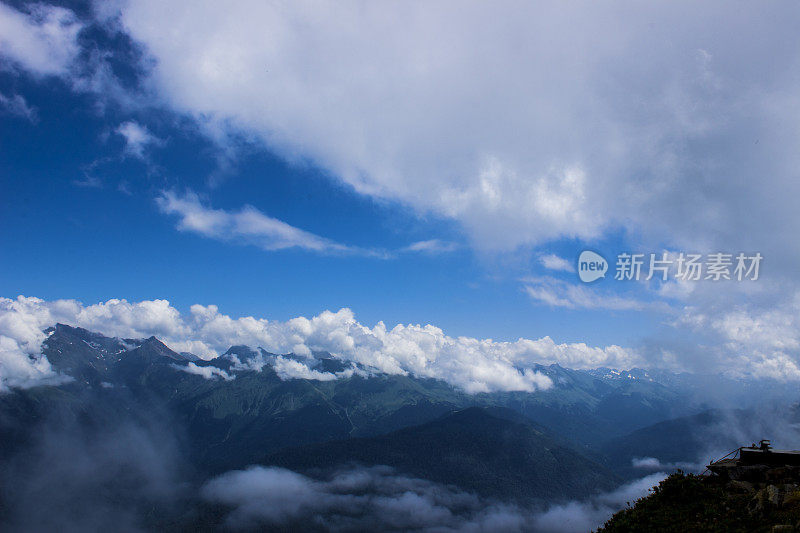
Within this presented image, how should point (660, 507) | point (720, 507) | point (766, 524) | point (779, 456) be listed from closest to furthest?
point (766, 524) → point (720, 507) → point (660, 507) → point (779, 456)

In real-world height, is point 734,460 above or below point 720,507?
above

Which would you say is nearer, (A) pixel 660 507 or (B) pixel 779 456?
(A) pixel 660 507

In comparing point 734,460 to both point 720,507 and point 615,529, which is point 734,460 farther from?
point 615,529

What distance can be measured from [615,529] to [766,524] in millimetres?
7038

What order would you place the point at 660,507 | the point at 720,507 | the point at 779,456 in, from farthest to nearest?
the point at 779,456, the point at 660,507, the point at 720,507

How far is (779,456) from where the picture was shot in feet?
90.9

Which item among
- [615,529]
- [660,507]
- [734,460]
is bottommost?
[615,529]

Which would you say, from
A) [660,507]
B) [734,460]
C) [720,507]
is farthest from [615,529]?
[734,460]

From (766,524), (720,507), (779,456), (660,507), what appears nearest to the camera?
(766,524)

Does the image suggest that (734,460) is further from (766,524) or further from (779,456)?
(766,524)

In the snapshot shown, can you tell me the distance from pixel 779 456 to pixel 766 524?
12859 millimetres

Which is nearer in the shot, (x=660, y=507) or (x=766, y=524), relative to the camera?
(x=766, y=524)

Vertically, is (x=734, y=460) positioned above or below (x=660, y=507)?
above

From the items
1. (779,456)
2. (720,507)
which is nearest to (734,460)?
(779,456)
